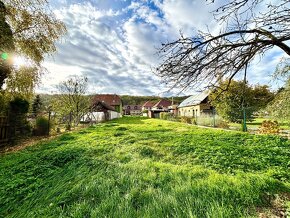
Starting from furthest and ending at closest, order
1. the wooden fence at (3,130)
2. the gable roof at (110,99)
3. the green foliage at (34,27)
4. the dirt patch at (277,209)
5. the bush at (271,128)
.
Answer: the gable roof at (110,99), the bush at (271,128), the wooden fence at (3,130), the green foliage at (34,27), the dirt patch at (277,209)

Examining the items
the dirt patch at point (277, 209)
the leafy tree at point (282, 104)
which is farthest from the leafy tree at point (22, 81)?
the leafy tree at point (282, 104)

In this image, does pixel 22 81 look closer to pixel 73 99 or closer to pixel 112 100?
pixel 73 99

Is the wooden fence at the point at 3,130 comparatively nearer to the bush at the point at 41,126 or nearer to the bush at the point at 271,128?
the bush at the point at 41,126

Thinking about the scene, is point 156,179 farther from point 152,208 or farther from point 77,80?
point 77,80

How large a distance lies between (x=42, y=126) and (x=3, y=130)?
3833 millimetres

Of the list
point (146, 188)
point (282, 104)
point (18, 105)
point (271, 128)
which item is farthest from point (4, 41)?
point (271, 128)

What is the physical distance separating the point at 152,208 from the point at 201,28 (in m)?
3.26

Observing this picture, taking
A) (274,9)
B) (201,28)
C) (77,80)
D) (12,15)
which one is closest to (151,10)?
(201,28)

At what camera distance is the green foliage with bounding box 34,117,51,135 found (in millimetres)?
12203

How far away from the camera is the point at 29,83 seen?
9570 millimetres

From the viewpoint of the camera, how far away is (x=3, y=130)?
8.53m

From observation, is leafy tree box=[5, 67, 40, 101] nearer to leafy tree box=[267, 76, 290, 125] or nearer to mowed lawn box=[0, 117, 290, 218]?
mowed lawn box=[0, 117, 290, 218]

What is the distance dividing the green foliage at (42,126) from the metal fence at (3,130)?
337cm

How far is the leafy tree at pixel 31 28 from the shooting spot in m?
6.95
